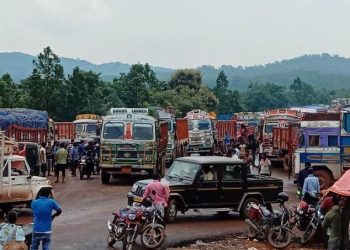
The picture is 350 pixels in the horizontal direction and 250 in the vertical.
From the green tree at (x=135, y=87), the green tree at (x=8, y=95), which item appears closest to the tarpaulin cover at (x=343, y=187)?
the green tree at (x=8, y=95)

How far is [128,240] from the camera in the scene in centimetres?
1228

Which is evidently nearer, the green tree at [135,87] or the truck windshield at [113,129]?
the truck windshield at [113,129]

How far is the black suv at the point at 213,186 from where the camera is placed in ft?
51.7

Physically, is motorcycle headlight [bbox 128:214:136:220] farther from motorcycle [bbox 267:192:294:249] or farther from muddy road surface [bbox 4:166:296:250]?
motorcycle [bbox 267:192:294:249]

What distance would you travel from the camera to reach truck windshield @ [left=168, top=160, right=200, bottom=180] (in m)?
16.0

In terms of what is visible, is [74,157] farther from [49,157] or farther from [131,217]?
[131,217]

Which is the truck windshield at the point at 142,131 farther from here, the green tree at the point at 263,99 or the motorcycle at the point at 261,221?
the green tree at the point at 263,99

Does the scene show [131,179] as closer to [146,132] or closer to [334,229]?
[146,132]

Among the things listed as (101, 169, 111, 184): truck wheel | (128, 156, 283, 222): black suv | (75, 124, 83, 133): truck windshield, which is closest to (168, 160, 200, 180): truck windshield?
(128, 156, 283, 222): black suv

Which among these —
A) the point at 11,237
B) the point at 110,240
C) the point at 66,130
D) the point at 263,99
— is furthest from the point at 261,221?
the point at 263,99

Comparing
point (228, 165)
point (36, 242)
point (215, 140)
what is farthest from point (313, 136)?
point (215, 140)

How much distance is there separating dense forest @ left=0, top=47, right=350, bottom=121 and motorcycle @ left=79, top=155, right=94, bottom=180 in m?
20.2

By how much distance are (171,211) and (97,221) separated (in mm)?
1959

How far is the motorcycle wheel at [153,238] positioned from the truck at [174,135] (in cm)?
1801
